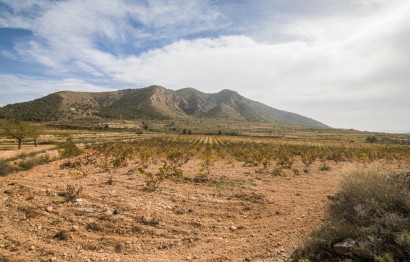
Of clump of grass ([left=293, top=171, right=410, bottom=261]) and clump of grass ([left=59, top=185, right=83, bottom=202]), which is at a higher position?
clump of grass ([left=293, top=171, right=410, bottom=261])

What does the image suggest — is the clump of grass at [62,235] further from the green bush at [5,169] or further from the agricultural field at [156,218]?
the green bush at [5,169]

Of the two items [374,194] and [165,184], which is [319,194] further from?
[165,184]

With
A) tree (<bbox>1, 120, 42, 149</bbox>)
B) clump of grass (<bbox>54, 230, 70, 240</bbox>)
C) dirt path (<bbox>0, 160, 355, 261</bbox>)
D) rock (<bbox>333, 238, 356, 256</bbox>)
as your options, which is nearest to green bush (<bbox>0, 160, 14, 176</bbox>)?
dirt path (<bbox>0, 160, 355, 261</bbox>)

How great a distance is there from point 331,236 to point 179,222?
439 cm

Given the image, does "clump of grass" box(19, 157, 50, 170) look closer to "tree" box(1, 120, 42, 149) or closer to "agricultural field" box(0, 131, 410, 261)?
"agricultural field" box(0, 131, 410, 261)

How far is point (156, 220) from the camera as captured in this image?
27.6 feet

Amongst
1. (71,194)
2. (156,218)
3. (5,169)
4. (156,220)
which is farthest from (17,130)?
(156,220)

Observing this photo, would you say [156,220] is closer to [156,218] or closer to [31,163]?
[156,218]

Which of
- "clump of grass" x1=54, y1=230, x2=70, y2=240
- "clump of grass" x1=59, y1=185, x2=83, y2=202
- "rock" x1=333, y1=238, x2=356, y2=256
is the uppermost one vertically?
"rock" x1=333, y1=238, x2=356, y2=256

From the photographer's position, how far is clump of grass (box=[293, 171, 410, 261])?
4789mm

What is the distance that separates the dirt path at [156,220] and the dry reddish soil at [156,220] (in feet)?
0.08

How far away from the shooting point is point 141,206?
9.64 meters

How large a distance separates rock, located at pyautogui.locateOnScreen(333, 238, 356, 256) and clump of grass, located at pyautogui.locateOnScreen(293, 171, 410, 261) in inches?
0.9

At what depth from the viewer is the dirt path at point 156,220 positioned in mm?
6621
